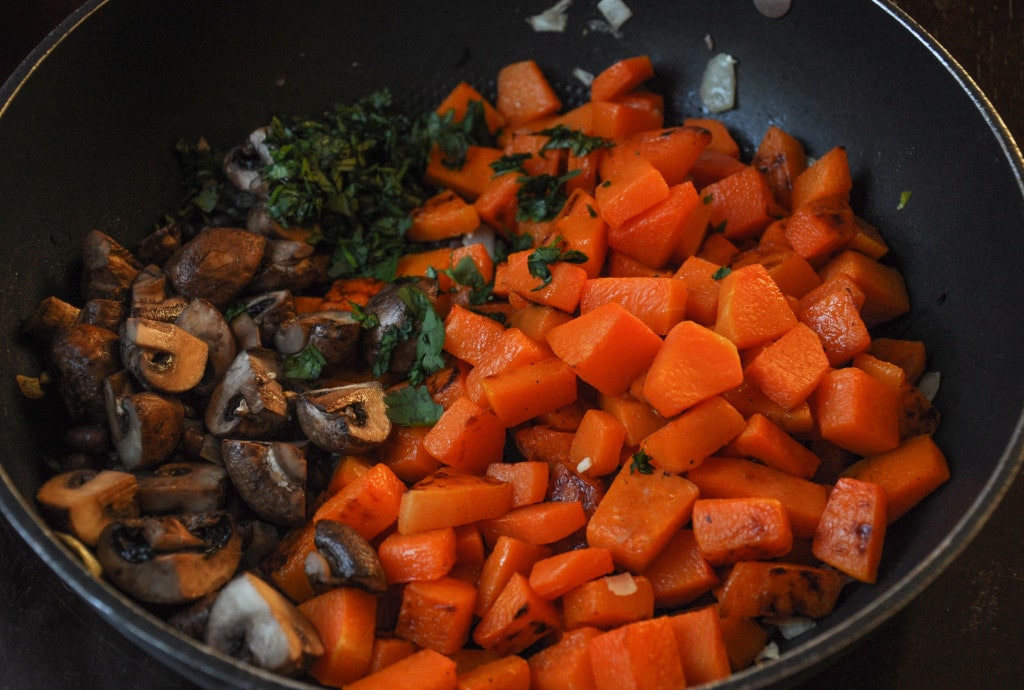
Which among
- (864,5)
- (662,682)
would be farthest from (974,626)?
(864,5)

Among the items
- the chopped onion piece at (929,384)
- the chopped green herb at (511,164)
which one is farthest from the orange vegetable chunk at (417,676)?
the chopped green herb at (511,164)

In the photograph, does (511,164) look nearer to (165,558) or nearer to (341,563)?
(341,563)

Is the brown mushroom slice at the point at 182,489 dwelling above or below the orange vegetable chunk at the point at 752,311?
below

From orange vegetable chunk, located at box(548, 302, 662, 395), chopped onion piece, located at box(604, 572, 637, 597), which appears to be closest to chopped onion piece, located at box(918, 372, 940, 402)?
orange vegetable chunk, located at box(548, 302, 662, 395)

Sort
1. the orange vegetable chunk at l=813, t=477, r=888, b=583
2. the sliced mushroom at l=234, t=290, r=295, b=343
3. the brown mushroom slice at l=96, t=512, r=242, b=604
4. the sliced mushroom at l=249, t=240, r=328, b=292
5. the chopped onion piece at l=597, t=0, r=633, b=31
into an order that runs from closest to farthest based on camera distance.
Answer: the brown mushroom slice at l=96, t=512, r=242, b=604 → the orange vegetable chunk at l=813, t=477, r=888, b=583 → the sliced mushroom at l=234, t=290, r=295, b=343 → the sliced mushroom at l=249, t=240, r=328, b=292 → the chopped onion piece at l=597, t=0, r=633, b=31

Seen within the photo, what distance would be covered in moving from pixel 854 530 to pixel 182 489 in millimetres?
1889

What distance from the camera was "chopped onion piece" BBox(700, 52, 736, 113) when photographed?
3307mm

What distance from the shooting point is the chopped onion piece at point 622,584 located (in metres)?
2.08

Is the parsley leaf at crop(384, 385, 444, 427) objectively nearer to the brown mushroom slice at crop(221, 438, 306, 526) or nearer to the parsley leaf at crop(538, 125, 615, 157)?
the brown mushroom slice at crop(221, 438, 306, 526)

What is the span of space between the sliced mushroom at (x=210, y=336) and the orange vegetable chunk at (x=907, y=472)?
6.73ft

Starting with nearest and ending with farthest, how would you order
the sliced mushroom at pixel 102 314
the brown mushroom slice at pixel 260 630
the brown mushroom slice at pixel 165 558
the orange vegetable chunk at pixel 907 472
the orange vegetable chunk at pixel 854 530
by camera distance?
the brown mushroom slice at pixel 260 630
the brown mushroom slice at pixel 165 558
the orange vegetable chunk at pixel 854 530
the orange vegetable chunk at pixel 907 472
the sliced mushroom at pixel 102 314

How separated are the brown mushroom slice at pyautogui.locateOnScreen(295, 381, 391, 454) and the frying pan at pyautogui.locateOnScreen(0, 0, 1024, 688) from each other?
752mm

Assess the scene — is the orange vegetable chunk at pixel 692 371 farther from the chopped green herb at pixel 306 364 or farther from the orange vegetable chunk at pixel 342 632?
the chopped green herb at pixel 306 364

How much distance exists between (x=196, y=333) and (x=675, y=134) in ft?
6.22
